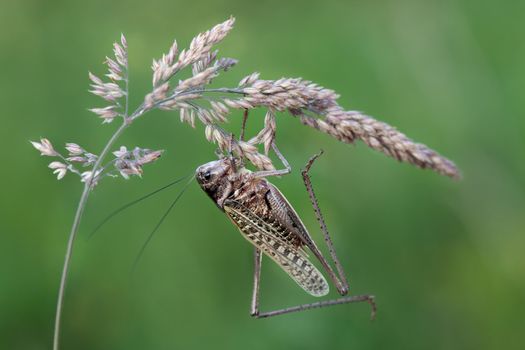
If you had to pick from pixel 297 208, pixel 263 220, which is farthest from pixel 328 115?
pixel 297 208

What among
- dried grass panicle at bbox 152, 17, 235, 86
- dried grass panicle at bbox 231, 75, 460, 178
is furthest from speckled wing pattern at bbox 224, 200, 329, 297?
dried grass panicle at bbox 152, 17, 235, 86

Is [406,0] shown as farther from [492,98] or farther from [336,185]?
[336,185]

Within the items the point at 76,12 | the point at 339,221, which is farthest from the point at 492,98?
the point at 76,12

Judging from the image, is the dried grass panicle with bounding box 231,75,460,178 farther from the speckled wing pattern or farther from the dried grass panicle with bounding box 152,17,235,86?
the speckled wing pattern

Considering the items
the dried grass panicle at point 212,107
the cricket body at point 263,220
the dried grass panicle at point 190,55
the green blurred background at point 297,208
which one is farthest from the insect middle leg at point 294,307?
the dried grass panicle at point 190,55

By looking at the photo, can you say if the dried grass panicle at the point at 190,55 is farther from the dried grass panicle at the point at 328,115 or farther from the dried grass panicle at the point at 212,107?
the dried grass panicle at the point at 328,115

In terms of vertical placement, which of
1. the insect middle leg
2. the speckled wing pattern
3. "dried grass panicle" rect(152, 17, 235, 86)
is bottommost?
the insect middle leg

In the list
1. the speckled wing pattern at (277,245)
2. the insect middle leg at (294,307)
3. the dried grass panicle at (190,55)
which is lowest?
the insect middle leg at (294,307)

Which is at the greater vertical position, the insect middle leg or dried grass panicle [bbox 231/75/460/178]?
dried grass panicle [bbox 231/75/460/178]
